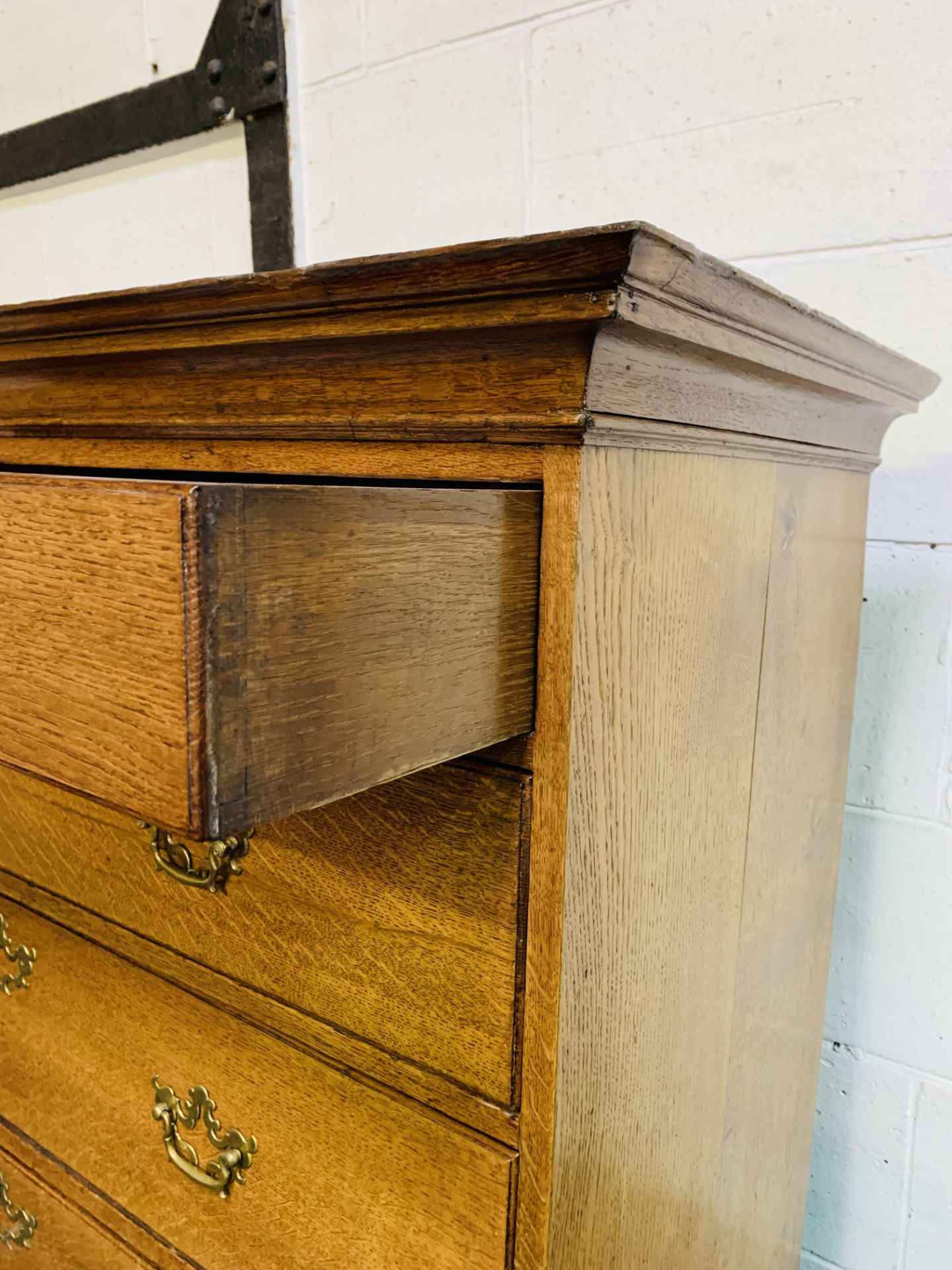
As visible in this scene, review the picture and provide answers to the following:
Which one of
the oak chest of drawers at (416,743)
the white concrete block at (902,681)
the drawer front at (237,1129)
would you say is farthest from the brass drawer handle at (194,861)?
the white concrete block at (902,681)

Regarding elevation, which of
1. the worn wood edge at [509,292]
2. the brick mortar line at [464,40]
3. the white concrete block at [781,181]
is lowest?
the worn wood edge at [509,292]

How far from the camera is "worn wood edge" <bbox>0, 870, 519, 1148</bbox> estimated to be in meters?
0.49

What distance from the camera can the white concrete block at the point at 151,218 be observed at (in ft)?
4.27

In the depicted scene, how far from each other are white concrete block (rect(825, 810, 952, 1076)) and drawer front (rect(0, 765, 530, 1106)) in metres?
0.62

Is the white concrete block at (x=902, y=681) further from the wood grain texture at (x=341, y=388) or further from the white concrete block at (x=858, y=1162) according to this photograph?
the wood grain texture at (x=341, y=388)

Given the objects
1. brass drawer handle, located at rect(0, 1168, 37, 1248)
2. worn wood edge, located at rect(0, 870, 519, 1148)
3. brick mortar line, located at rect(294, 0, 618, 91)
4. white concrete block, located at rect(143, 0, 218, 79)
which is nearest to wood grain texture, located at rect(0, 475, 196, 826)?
worn wood edge, located at rect(0, 870, 519, 1148)

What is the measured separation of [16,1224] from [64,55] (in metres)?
1.55

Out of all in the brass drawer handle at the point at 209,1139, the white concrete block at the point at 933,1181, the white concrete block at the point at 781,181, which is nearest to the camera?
the brass drawer handle at the point at 209,1139

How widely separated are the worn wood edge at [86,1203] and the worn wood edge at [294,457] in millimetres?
564

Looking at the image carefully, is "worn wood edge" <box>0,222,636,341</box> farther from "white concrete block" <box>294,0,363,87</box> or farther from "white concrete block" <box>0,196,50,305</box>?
"white concrete block" <box>0,196,50,305</box>

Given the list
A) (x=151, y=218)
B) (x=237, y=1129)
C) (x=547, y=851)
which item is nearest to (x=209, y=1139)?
(x=237, y=1129)

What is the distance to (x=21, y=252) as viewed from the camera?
5.22 feet

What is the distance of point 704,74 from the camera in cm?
92

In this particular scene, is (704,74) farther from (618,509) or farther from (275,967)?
(275,967)
